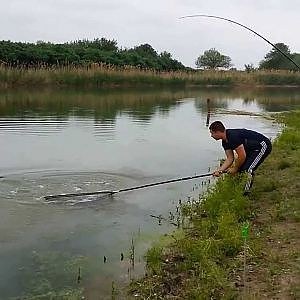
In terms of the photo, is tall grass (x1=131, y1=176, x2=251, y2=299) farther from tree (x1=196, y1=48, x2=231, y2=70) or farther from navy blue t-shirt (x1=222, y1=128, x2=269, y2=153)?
tree (x1=196, y1=48, x2=231, y2=70)

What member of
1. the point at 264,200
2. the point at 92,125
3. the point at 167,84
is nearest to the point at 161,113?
the point at 92,125

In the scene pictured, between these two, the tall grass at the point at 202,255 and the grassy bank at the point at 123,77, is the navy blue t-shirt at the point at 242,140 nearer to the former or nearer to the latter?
the tall grass at the point at 202,255

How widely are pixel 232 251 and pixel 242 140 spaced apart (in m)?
2.85

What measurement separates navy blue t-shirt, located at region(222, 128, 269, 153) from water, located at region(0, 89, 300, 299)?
141 cm

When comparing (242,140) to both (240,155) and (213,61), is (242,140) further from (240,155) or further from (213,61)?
(213,61)

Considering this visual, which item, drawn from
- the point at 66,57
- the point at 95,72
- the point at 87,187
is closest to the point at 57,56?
the point at 66,57

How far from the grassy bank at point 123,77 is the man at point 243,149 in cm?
2894

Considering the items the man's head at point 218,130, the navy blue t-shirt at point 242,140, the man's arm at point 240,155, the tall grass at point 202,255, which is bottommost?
A: the tall grass at point 202,255

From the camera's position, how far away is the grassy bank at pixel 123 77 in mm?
36406

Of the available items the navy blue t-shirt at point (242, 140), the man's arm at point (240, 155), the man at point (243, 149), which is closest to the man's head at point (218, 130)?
the man at point (243, 149)

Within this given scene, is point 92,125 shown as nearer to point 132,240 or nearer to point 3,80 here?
point 132,240

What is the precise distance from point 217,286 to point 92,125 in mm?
14877

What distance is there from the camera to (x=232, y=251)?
6031 mm

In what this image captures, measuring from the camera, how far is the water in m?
6.09
